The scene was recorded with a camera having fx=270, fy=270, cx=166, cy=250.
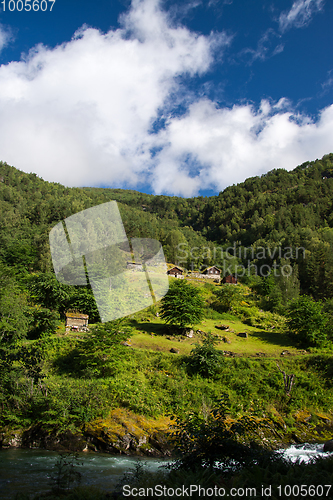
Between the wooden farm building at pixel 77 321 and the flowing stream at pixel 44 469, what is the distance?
11.5 m

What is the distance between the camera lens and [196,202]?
186 metres

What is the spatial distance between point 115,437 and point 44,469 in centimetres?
366

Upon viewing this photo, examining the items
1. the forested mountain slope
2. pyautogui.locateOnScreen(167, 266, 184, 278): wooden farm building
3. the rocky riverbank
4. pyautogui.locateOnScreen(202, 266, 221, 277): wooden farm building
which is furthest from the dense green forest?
pyautogui.locateOnScreen(202, 266, 221, 277): wooden farm building

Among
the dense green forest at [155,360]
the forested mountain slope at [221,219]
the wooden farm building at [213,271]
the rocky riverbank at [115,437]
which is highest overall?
the forested mountain slope at [221,219]

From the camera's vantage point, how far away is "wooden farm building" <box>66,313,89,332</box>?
2241 cm

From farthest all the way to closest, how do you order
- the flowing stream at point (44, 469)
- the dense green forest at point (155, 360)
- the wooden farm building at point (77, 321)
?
the wooden farm building at point (77, 321) < the dense green forest at point (155, 360) < the flowing stream at point (44, 469)

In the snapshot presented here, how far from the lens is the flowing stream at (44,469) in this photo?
7505 millimetres

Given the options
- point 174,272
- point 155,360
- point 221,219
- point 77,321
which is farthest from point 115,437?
point 221,219

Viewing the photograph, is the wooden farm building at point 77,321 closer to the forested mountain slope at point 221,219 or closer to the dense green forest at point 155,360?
the dense green forest at point 155,360

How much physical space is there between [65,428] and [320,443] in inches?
492

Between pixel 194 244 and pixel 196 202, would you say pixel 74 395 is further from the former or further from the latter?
pixel 196 202

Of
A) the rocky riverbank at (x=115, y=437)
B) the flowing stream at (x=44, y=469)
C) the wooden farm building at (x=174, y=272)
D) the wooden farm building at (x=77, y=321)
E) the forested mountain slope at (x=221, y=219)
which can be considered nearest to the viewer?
the flowing stream at (x=44, y=469)

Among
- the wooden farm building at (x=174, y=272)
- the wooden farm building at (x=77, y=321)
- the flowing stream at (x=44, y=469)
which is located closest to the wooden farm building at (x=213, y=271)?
the wooden farm building at (x=174, y=272)

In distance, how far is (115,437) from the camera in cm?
1196
